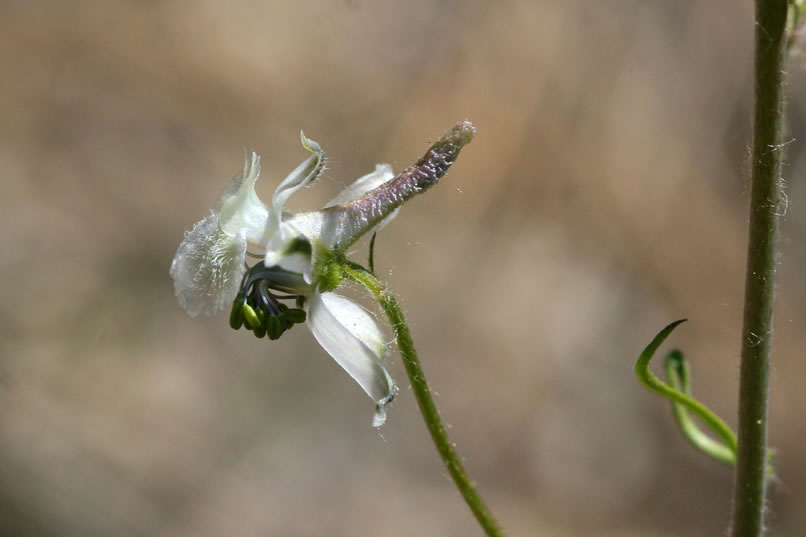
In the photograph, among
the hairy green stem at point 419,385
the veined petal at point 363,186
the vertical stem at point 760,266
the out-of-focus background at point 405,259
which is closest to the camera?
the vertical stem at point 760,266

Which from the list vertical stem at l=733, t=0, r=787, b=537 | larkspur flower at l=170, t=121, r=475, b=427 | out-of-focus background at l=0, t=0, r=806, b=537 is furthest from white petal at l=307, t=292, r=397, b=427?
out-of-focus background at l=0, t=0, r=806, b=537

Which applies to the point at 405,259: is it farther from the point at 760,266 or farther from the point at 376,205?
the point at 760,266

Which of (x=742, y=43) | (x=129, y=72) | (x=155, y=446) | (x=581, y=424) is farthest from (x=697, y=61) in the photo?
(x=155, y=446)

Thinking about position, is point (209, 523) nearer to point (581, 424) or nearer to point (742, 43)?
point (581, 424)

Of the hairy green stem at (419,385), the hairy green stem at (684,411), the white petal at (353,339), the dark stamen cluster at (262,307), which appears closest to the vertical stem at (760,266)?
the hairy green stem at (684,411)

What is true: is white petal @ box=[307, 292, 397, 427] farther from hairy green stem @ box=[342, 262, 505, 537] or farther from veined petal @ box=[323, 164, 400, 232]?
veined petal @ box=[323, 164, 400, 232]

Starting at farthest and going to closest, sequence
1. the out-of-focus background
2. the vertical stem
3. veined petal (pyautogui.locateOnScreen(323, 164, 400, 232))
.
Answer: the out-of-focus background → veined petal (pyautogui.locateOnScreen(323, 164, 400, 232)) → the vertical stem

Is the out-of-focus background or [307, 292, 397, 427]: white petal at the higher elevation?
the out-of-focus background

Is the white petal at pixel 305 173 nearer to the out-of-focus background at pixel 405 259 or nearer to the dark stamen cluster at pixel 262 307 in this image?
the dark stamen cluster at pixel 262 307
